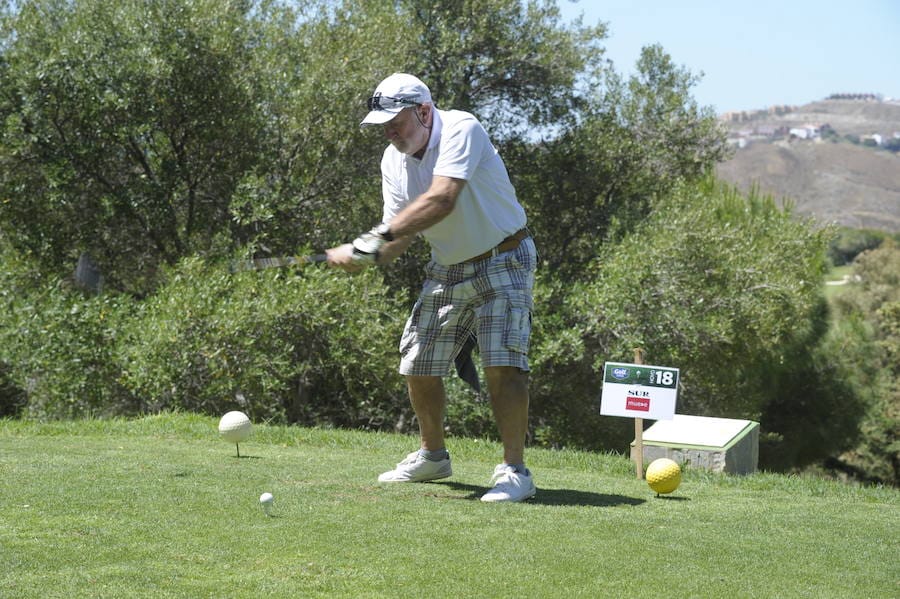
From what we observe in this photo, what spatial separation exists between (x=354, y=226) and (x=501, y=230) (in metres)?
12.6

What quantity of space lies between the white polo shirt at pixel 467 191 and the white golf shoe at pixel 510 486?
1132 millimetres

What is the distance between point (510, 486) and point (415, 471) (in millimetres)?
756

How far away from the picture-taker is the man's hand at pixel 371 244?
5168 millimetres

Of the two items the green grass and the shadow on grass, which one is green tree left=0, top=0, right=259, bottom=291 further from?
the shadow on grass

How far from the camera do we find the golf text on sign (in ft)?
23.3

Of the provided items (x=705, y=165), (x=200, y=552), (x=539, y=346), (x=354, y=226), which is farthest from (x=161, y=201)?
(x=200, y=552)

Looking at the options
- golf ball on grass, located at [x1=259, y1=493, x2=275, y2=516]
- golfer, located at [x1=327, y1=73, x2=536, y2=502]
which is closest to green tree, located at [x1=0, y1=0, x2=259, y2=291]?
golfer, located at [x1=327, y1=73, x2=536, y2=502]

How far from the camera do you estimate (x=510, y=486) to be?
17.3 ft

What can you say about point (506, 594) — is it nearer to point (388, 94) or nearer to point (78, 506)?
point (78, 506)

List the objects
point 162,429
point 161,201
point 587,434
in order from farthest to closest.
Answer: point 587,434
point 161,201
point 162,429

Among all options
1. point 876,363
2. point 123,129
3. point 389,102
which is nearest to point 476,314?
point 389,102

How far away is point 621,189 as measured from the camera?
21328 millimetres

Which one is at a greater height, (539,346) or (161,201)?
(161,201)

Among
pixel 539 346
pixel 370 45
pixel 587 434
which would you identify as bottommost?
pixel 587 434
